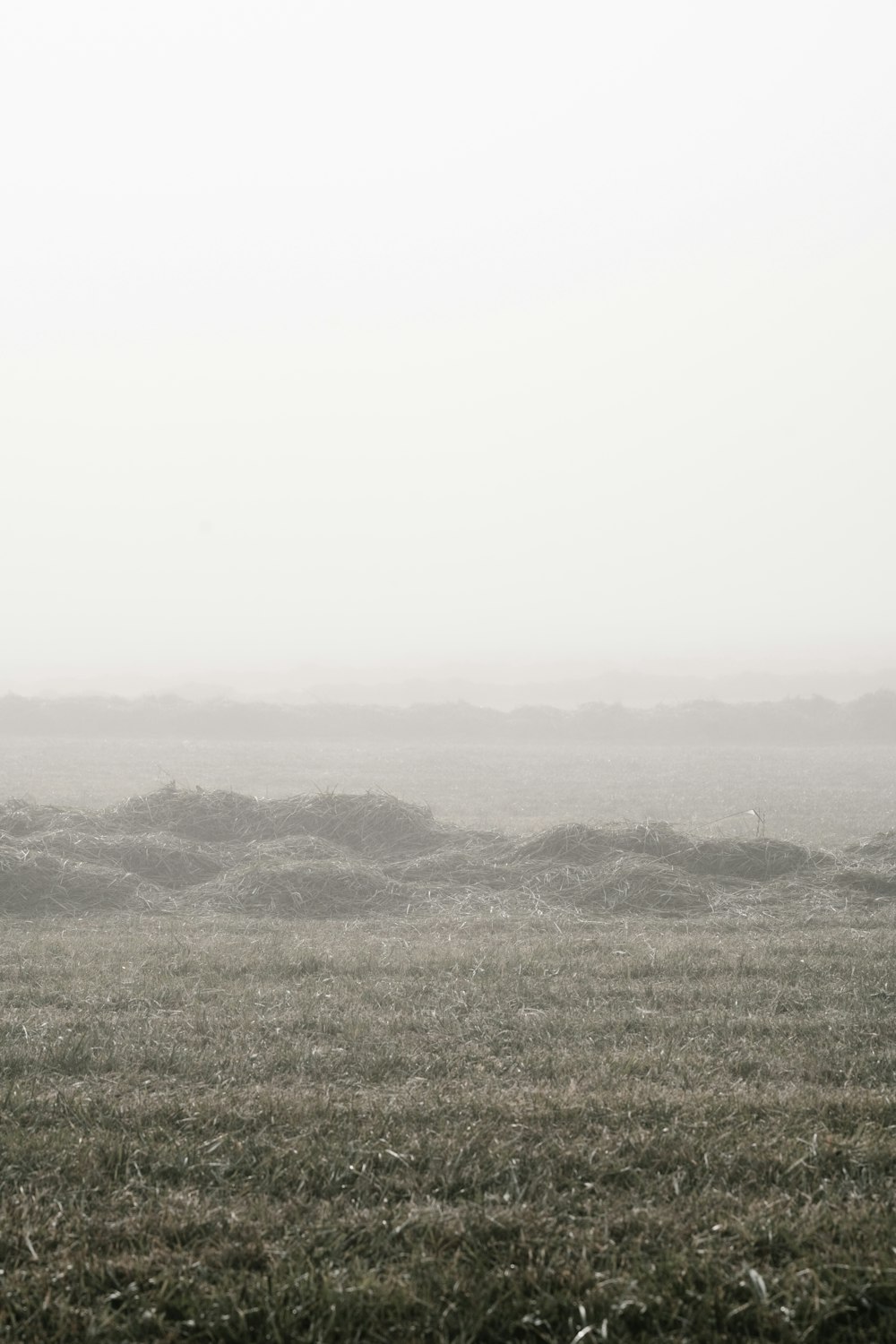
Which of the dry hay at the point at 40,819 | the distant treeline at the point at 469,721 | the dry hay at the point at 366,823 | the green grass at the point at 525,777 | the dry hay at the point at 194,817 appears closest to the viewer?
the dry hay at the point at 40,819

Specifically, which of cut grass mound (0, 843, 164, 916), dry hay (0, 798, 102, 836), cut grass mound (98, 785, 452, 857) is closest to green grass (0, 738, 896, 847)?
cut grass mound (98, 785, 452, 857)

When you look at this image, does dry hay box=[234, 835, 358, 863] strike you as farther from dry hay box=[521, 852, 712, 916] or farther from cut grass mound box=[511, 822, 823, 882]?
dry hay box=[521, 852, 712, 916]

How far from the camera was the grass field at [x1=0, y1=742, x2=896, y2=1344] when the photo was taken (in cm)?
396

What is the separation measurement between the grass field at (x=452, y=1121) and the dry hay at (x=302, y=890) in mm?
174

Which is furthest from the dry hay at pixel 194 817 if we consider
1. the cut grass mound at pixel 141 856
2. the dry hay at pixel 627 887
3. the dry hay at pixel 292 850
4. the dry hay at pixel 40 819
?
the dry hay at pixel 627 887

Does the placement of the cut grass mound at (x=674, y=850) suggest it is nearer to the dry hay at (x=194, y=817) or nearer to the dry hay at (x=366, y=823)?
the dry hay at (x=366, y=823)

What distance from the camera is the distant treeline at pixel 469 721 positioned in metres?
44.3

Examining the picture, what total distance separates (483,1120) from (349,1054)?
1499 mm

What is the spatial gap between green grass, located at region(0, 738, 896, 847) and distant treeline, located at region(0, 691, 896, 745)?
3.48 meters

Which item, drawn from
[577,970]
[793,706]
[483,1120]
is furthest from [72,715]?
[483,1120]

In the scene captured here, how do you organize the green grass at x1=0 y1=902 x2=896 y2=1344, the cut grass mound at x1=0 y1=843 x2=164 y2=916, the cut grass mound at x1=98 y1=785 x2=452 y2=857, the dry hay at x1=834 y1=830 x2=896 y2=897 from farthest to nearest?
the cut grass mound at x1=98 y1=785 x2=452 y2=857
the dry hay at x1=834 y1=830 x2=896 y2=897
the cut grass mound at x1=0 y1=843 x2=164 y2=916
the green grass at x1=0 y1=902 x2=896 y2=1344

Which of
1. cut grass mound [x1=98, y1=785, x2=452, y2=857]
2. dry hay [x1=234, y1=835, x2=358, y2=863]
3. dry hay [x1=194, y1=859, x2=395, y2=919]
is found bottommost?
dry hay [x1=194, y1=859, x2=395, y2=919]

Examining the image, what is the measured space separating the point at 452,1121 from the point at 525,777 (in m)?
24.3

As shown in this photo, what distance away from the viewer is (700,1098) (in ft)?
19.2
